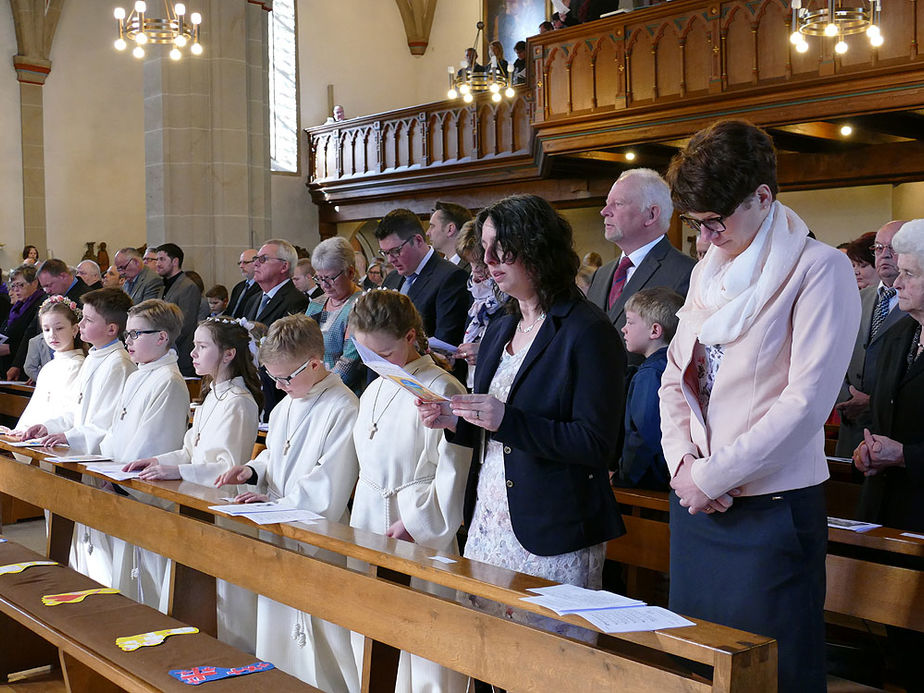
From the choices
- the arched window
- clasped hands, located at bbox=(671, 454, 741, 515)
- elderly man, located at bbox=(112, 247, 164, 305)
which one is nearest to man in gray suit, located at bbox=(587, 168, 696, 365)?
clasped hands, located at bbox=(671, 454, 741, 515)

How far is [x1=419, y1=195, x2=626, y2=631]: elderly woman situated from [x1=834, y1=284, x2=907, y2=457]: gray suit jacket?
1.63 metres

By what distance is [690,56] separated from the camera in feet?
30.0

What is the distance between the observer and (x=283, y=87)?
17594 mm

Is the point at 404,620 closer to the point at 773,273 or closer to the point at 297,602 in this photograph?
the point at 297,602

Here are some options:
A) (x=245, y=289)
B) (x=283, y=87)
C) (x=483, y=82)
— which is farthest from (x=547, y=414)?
(x=283, y=87)

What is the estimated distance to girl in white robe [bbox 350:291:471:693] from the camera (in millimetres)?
3184

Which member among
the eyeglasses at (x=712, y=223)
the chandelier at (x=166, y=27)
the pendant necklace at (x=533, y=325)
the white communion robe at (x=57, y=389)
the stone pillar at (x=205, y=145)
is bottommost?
the white communion robe at (x=57, y=389)

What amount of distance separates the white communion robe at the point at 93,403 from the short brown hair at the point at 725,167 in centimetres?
358

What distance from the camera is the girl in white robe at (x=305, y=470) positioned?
3477mm

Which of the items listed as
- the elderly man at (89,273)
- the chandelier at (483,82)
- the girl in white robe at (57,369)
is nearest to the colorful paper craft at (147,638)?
the girl in white robe at (57,369)

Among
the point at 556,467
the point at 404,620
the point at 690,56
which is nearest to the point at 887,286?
the point at 556,467

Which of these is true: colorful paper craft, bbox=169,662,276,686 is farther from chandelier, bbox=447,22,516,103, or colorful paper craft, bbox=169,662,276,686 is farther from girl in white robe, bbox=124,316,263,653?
chandelier, bbox=447,22,516,103

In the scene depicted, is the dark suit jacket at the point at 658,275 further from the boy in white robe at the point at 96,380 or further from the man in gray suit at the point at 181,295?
the man in gray suit at the point at 181,295

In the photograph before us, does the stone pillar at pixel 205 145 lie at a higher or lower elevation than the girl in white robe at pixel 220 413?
higher
